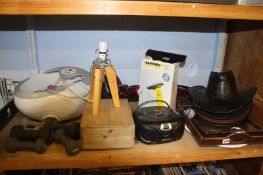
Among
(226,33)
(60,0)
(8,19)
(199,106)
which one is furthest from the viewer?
(226,33)

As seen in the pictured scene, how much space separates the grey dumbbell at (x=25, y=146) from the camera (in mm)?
637

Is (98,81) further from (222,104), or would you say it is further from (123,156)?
(222,104)

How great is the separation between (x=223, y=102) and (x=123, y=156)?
37cm

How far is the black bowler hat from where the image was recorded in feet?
2.46

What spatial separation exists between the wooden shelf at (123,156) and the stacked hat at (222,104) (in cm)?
9

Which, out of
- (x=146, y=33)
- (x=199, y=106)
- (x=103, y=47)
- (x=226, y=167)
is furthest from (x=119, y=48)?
(x=226, y=167)

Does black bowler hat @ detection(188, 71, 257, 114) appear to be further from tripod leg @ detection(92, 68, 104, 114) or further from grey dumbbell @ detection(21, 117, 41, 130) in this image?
grey dumbbell @ detection(21, 117, 41, 130)

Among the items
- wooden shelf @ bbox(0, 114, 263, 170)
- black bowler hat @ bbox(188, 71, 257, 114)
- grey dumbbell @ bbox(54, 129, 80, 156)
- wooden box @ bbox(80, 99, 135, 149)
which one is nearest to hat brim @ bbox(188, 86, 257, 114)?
black bowler hat @ bbox(188, 71, 257, 114)

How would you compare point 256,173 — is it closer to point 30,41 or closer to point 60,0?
point 60,0

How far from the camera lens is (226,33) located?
1023 millimetres

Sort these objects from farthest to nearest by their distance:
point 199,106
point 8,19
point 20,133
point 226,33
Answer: point 226,33 → point 8,19 → point 199,106 → point 20,133

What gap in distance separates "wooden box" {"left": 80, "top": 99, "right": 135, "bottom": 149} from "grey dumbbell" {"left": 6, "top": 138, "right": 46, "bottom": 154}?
11 cm

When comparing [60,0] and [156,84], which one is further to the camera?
[156,84]

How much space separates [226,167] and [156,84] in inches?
20.0
